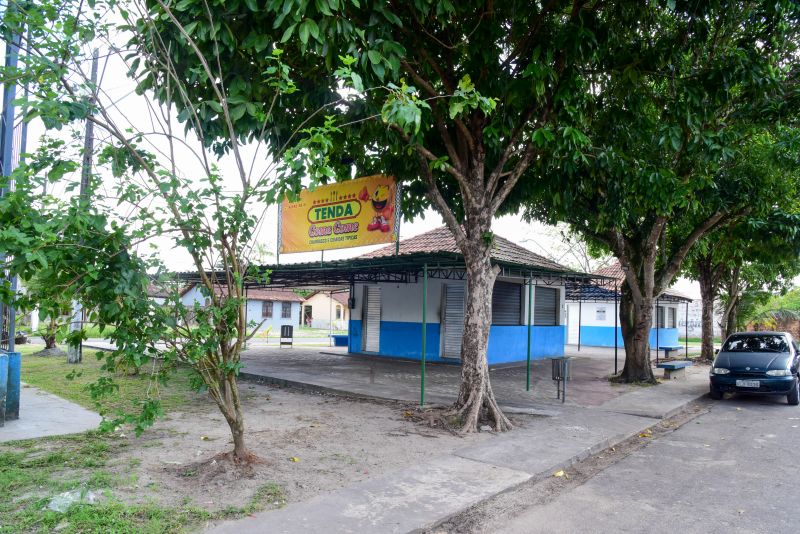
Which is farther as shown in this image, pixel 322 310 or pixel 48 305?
pixel 322 310

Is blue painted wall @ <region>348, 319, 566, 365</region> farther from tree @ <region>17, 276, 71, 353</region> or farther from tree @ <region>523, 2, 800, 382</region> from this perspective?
tree @ <region>17, 276, 71, 353</region>

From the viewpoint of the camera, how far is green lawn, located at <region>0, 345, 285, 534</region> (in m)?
4.56

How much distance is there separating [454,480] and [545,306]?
52.3ft

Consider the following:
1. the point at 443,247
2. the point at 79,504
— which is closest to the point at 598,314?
the point at 443,247

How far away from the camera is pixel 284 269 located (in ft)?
50.8

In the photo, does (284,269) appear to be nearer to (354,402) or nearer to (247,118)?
(354,402)

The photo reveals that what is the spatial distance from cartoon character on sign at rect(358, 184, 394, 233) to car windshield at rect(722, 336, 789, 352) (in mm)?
8975

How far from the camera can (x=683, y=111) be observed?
9148 millimetres

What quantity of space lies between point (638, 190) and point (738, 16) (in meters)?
3.73

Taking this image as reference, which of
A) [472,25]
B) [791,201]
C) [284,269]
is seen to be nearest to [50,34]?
[472,25]

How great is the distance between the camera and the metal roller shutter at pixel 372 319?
68.7 feet

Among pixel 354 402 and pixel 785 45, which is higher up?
pixel 785 45

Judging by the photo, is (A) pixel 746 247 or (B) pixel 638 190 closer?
(B) pixel 638 190

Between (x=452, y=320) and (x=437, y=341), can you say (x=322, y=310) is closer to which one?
(x=437, y=341)
